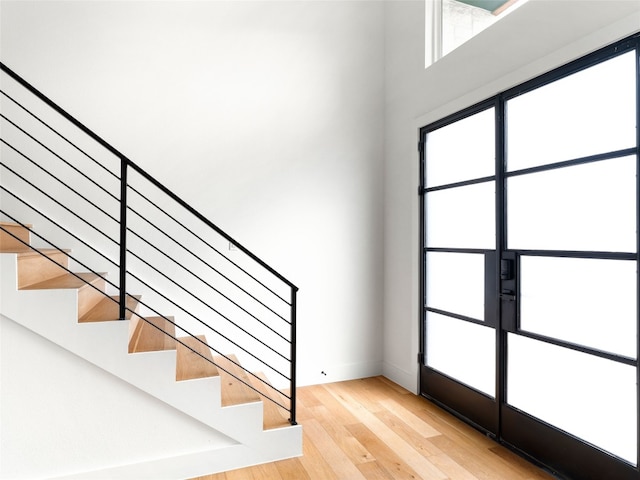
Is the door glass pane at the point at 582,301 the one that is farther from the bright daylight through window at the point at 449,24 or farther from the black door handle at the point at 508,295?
the bright daylight through window at the point at 449,24

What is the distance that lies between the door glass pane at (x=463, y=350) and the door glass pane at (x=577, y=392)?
0.56ft

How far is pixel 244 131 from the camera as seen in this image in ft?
10.9

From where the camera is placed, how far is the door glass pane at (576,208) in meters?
1.86

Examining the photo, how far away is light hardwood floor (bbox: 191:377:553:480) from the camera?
2141 mm

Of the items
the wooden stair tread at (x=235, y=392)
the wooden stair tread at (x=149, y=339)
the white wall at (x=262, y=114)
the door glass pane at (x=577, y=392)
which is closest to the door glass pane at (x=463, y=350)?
the door glass pane at (x=577, y=392)

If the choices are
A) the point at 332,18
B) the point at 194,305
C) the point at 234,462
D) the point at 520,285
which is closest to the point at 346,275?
the point at 194,305

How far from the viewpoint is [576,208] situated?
2.08 metres

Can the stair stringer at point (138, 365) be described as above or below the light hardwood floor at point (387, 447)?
above

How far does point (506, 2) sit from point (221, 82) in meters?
2.18

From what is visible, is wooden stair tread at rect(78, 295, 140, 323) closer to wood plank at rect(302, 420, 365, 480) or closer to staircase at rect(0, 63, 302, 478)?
staircase at rect(0, 63, 302, 478)

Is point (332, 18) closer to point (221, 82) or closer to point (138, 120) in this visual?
point (221, 82)

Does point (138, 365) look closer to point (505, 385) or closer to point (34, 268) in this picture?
point (34, 268)

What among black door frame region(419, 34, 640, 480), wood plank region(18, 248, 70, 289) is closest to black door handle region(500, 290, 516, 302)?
black door frame region(419, 34, 640, 480)

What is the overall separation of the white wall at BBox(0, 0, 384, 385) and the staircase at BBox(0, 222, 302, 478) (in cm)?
113
